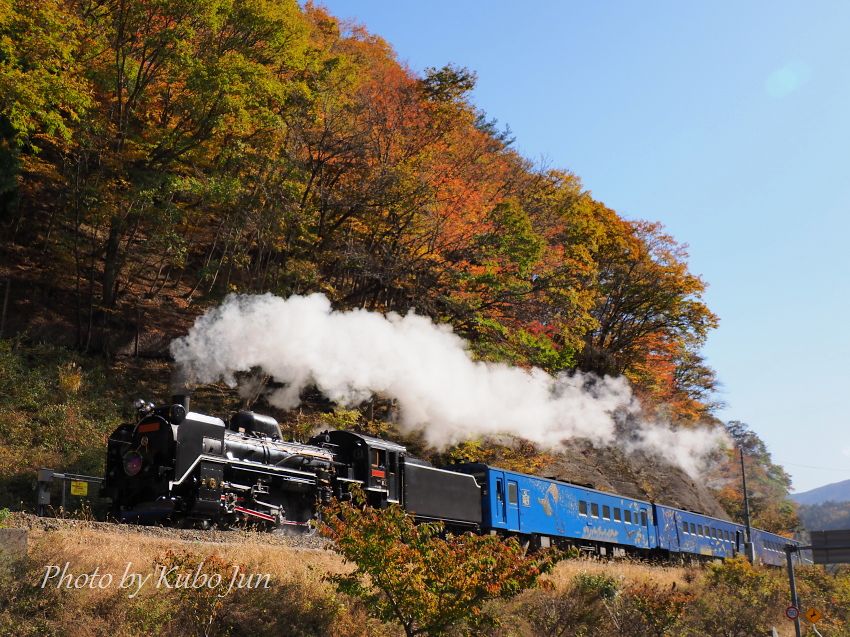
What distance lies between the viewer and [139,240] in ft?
90.3

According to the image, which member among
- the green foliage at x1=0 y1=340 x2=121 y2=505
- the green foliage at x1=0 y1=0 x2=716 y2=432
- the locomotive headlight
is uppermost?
the green foliage at x1=0 y1=0 x2=716 y2=432

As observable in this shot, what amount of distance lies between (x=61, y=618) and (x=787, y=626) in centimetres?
2100

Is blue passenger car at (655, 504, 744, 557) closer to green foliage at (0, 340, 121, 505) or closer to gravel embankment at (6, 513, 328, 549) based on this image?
gravel embankment at (6, 513, 328, 549)

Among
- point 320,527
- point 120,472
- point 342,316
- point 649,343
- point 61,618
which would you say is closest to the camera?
point 61,618

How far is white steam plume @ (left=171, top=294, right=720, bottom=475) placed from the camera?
21.0 m

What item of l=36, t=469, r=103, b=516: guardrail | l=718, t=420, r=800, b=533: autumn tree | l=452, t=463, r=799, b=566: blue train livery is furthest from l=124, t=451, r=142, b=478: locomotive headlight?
l=718, t=420, r=800, b=533: autumn tree

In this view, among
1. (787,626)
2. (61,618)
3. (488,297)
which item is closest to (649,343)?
(488,297)

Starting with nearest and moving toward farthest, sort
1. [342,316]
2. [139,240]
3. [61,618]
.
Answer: [61,618] → [342,316] → [139,240]

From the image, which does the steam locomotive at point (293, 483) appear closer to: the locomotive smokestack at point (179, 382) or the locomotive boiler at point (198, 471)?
the locomotive boiler at point (198, 471)

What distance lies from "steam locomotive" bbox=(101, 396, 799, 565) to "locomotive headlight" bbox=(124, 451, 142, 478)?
2 cm

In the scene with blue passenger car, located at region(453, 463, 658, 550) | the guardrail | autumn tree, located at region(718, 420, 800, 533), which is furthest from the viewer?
autumn tree, located at region(718, 420, 800, 533)

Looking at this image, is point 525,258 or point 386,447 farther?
point 525,258

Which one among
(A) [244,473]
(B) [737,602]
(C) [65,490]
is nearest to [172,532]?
(A) [244,473]

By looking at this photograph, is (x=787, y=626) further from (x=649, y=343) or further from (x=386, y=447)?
(x=649, y=343)
